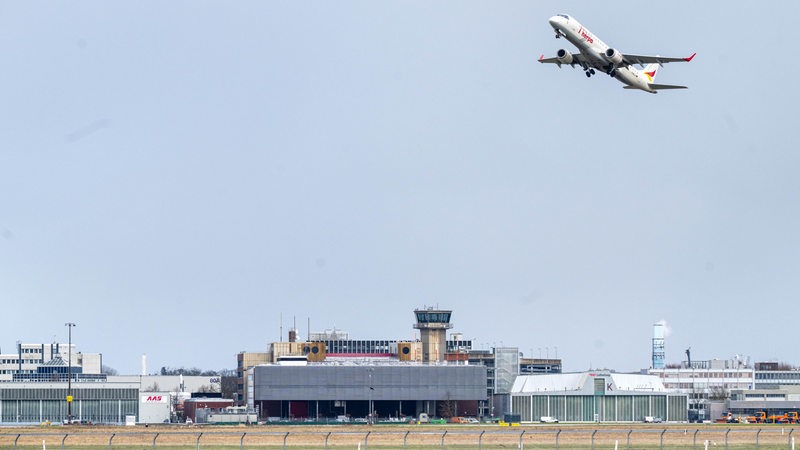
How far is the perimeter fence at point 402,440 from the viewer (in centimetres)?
13000

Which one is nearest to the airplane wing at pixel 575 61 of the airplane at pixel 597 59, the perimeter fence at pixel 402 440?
the airplane at pixel 597 59

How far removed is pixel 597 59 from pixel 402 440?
148ft

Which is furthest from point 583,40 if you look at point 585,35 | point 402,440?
point 402,440

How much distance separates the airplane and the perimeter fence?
3396 cm

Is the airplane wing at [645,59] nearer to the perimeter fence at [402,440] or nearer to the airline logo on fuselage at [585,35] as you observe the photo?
the airline logo on fuselage at [585,35]

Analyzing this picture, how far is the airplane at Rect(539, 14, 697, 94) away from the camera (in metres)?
123

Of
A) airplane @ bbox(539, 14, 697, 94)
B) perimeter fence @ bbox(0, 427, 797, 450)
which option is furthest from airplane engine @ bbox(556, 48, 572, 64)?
perimeter fence @ bbox(0, 427, 797, 450)

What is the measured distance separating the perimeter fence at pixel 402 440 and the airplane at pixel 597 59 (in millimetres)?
33958

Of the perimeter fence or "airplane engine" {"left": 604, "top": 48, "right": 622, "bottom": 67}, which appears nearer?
"airplane engine" {"left": 604, "top": 48, "right": 622, "bottom": 67}

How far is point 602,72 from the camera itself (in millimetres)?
129750

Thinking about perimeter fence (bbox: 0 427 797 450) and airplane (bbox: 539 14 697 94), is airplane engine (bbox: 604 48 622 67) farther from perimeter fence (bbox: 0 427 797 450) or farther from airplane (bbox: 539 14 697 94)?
perimeter fence (bbox: 0 427 797 450)

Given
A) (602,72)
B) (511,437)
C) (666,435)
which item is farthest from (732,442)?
(602,72)

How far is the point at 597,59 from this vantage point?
12600 centimetres

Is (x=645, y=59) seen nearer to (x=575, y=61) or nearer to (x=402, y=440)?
(x=575, y=61)
